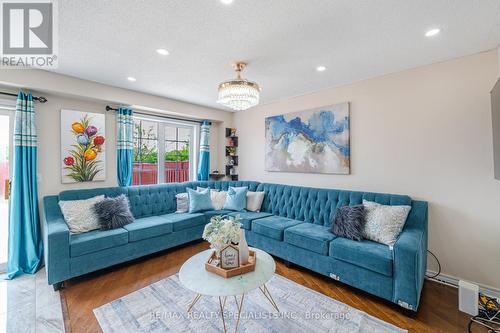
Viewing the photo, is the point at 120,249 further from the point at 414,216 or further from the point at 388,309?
the point at 414,216

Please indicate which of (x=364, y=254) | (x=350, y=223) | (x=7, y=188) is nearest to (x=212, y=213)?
(x=350, y=223)

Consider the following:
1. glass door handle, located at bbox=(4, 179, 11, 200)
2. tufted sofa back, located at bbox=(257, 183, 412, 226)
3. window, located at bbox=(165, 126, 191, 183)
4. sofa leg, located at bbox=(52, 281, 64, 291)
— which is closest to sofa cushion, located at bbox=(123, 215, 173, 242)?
sofa leg, located at bbox=(52, 281, 64, 291)

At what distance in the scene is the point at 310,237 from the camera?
2631mm

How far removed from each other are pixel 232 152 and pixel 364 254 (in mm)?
3380

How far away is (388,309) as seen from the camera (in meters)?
2.05

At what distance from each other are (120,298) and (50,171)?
2.06 m

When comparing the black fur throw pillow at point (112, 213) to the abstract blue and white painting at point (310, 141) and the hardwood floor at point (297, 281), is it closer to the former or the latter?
the hardwood floor at point (297, 281)

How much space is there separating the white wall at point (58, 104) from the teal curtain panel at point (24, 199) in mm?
169

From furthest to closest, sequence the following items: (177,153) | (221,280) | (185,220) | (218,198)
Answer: (177,153) < (218,198) < (185,220) < (221,280)

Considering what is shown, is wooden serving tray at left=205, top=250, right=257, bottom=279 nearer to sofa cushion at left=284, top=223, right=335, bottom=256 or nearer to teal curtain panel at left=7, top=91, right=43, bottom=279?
sofa cushion at left=284, top=223, right=335, bottom=256

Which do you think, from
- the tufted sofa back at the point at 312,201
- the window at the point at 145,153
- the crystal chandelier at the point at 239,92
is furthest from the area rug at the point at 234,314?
the window at the point at 145,153

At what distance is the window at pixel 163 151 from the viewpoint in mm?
4055

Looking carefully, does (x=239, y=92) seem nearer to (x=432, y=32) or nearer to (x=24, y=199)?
(x=432, y=32)

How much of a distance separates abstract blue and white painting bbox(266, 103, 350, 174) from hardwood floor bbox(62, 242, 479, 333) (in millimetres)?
1588
